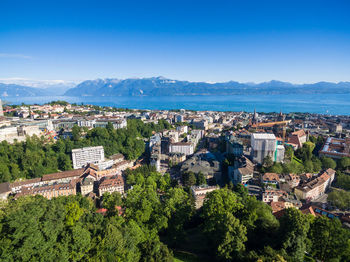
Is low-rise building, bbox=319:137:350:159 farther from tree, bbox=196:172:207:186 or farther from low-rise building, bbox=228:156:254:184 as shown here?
tree, bbox=196:172:207:186

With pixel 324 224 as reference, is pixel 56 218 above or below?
above

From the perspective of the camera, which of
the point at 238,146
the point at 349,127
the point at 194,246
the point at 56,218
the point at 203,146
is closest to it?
the point at 56,218

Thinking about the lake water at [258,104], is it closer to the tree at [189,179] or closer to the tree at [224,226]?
the tree at [189,179]

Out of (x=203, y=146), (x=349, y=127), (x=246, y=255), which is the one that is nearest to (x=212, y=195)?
(x=246, y=255)

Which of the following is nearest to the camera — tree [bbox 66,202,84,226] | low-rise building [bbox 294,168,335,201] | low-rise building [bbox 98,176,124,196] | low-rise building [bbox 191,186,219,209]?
tree [bbox 66,202,84,226]

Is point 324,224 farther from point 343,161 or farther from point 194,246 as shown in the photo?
point 343,161

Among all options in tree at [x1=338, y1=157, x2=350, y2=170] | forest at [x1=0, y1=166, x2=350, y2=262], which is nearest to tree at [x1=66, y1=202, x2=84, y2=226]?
forest at [x1=0, y1=166, x2=350, y2=262]
